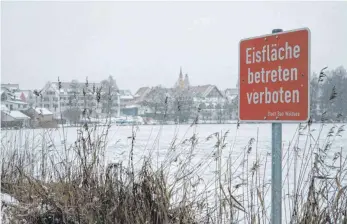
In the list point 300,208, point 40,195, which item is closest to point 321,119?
point 300,208

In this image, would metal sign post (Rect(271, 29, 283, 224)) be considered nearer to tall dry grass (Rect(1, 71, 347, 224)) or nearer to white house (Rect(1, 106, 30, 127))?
tall dry grass (Rect(1, 71, 347, 224))

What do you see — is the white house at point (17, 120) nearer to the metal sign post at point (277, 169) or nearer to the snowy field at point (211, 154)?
the snowy field at point (211, 154)

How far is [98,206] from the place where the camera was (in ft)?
10.0

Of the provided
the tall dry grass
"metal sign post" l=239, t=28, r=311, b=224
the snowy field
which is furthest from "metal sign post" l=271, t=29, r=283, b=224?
the snowy field

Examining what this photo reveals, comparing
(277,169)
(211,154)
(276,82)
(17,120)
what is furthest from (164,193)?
(17,120)

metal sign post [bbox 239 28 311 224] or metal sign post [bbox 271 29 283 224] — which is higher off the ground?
metal sign post [bbox 239 28 311 224]

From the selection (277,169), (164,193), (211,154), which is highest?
(277,169)

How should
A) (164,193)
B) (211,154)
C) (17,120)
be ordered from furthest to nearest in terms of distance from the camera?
(17,120), (211,154), (164,193)

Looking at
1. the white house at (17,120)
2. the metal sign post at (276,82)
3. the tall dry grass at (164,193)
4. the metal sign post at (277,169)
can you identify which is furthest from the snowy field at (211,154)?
the metal sign post at (276,82)

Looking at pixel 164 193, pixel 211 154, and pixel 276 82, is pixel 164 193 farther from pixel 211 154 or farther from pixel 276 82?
pixel 276 82

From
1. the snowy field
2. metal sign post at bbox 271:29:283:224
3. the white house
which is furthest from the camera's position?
the white house

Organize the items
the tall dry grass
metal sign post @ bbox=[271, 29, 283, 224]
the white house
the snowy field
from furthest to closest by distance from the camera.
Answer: the white house
the snowy field
the tall dry grass
metal sign post @ bbox=[271, 29, 283, 224]

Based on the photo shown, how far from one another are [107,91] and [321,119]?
2.76 metres

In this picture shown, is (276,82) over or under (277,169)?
over
